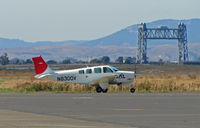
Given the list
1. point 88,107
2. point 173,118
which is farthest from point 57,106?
point 173,118

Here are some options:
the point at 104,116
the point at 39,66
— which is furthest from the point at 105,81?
the point at 104,116

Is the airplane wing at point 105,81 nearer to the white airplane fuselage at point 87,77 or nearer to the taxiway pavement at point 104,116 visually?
the white airplane fuselage at point 87,77

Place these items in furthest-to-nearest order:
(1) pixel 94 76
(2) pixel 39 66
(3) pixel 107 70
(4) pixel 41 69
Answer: (2) pixel 39 66 → (4) pixel 41 69 → (3) pixel 107 70 → (1) pixel 94 76

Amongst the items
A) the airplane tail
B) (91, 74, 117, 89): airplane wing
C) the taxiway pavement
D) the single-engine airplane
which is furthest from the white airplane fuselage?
the taxiway pavement

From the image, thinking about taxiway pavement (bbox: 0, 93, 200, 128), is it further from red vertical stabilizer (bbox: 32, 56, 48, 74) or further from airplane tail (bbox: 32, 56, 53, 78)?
red vertical stabilizer (bbox: 32, 56, 48, 74)

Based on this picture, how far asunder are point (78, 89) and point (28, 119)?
25.0 metres

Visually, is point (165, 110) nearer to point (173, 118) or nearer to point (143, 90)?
point (173, 118)

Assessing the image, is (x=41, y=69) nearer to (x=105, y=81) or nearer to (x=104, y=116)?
(x=105, y=81)

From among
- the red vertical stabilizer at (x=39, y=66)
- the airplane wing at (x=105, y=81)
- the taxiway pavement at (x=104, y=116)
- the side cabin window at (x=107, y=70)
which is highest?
the red vertical stabilizer at (x=39, y=66)

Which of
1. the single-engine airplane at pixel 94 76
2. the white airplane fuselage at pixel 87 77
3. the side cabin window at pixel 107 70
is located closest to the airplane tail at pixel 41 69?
the single-engine airplane at pixel 94 76

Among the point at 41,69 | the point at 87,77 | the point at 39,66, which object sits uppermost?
the point at 39,66

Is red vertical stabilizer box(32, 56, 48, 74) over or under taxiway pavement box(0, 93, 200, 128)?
over

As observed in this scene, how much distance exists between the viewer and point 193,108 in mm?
26906

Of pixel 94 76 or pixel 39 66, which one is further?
pixel 39 66
